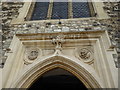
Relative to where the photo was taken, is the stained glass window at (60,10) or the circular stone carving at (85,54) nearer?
the circular stone carving at (85,54)

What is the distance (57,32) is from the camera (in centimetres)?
387

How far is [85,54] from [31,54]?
1174 millimetres

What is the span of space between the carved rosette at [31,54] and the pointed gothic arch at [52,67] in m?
0.22

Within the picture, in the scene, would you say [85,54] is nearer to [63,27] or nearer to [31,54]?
[63,27]

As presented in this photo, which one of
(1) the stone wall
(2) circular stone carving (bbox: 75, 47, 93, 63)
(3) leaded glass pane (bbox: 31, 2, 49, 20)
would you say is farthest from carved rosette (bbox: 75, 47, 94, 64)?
(3) leaded glass pane (bbox: 31, 2, 49, 20)

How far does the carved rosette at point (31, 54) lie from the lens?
3.60 meters

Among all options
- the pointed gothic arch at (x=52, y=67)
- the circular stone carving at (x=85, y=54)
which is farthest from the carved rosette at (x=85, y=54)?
the pointed gothic arch at (x=52, y=67)

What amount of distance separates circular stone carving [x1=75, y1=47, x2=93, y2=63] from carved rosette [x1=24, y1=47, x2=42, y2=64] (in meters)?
0.84

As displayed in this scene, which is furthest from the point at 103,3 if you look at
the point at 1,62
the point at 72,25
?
the point at 1,62

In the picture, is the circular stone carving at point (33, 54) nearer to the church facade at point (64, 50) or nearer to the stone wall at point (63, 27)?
the church facade at point (64, 50)

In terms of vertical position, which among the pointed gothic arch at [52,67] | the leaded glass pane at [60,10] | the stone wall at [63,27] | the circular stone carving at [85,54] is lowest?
the pointed gothic arch at [52,67]

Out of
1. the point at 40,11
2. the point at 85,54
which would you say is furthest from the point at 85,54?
the point at 40,11

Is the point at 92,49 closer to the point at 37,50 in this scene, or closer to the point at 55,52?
the point at 55,52

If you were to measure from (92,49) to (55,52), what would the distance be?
81 cm
